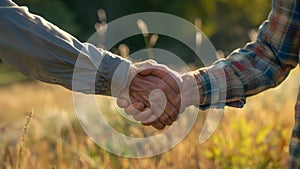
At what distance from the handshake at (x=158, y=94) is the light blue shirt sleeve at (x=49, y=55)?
0.72 feet

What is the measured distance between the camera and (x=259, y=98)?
6.57 meters

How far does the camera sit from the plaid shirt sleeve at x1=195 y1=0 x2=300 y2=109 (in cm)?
310

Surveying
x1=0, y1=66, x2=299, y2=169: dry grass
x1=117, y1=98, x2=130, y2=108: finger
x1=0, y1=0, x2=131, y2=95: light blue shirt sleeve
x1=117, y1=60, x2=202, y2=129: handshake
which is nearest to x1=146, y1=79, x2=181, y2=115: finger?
x1=117, y1=60, x2=202, y2=129: handshake

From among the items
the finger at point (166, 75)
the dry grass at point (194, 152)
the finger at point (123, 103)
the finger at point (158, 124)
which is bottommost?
the dry grass at point (194, 152)

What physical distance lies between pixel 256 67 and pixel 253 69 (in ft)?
0.06

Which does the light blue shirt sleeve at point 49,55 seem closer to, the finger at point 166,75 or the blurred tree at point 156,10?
the finger at point 166,75

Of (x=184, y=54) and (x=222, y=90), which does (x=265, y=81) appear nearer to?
(x=222, y=90)

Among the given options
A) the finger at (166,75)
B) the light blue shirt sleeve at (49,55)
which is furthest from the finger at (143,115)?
the light blue shirt sleeve at (49,55)

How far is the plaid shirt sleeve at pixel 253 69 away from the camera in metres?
3.10

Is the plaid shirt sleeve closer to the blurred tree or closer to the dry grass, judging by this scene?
the dry grass

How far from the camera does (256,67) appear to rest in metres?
3.21

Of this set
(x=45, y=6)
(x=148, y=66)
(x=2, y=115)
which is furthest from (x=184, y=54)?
(x=148, y=66)

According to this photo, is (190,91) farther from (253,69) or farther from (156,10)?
(156,10)

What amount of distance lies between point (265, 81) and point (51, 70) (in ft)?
2.71
